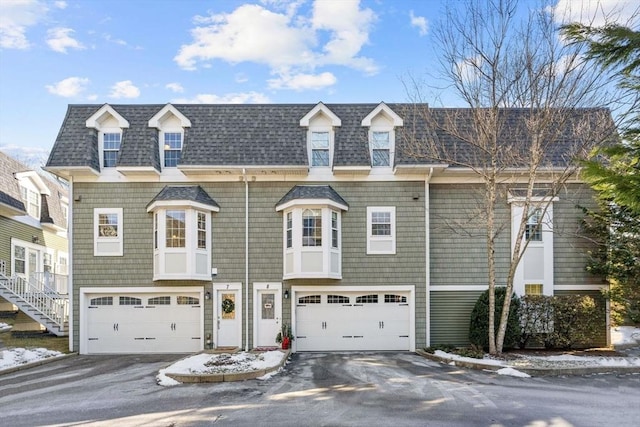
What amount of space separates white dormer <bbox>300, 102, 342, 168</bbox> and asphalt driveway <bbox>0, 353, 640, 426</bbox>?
6.64 meters

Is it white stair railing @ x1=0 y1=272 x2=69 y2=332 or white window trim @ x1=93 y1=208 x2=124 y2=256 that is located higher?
white window trim @ x1=93 y1=208 x2=124 y2=256

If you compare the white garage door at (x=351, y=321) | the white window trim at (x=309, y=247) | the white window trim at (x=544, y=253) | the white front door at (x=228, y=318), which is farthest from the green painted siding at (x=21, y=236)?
the white window trim at (x=544, y=253)

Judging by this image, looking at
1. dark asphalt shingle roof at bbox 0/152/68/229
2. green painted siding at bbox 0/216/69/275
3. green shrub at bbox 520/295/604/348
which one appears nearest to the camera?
green shrub at bbox 520/295/604/348

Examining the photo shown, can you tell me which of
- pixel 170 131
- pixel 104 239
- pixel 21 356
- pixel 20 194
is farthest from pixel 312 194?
pixel 20 194

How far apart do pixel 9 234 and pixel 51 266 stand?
13.3 feet

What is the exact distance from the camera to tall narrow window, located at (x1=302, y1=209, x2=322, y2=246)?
46.0 feet

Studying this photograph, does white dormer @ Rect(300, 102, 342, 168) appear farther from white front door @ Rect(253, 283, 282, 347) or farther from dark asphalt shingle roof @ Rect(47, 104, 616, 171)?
white front door @ Rect(253, 283, 282, 347)

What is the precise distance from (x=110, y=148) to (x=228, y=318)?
6.93m

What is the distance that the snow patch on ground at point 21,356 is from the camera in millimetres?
11938

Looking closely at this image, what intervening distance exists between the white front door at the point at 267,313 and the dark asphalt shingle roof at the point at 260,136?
4.08 m

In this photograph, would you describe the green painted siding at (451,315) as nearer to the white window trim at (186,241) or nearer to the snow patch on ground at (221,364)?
the snow patch on ground at (221,364)

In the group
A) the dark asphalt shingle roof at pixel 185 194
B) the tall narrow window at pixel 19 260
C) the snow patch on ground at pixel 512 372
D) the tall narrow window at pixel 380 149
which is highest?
the tall narrow window at pixel 380 149

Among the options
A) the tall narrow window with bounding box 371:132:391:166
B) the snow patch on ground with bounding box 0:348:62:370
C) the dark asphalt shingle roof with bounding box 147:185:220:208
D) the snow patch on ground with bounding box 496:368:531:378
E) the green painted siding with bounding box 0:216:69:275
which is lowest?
the snow patch on ground with bounding box 0:348:62:370

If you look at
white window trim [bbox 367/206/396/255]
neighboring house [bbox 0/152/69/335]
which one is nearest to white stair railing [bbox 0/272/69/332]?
neighboring house [bbox 0/152/69/335]
